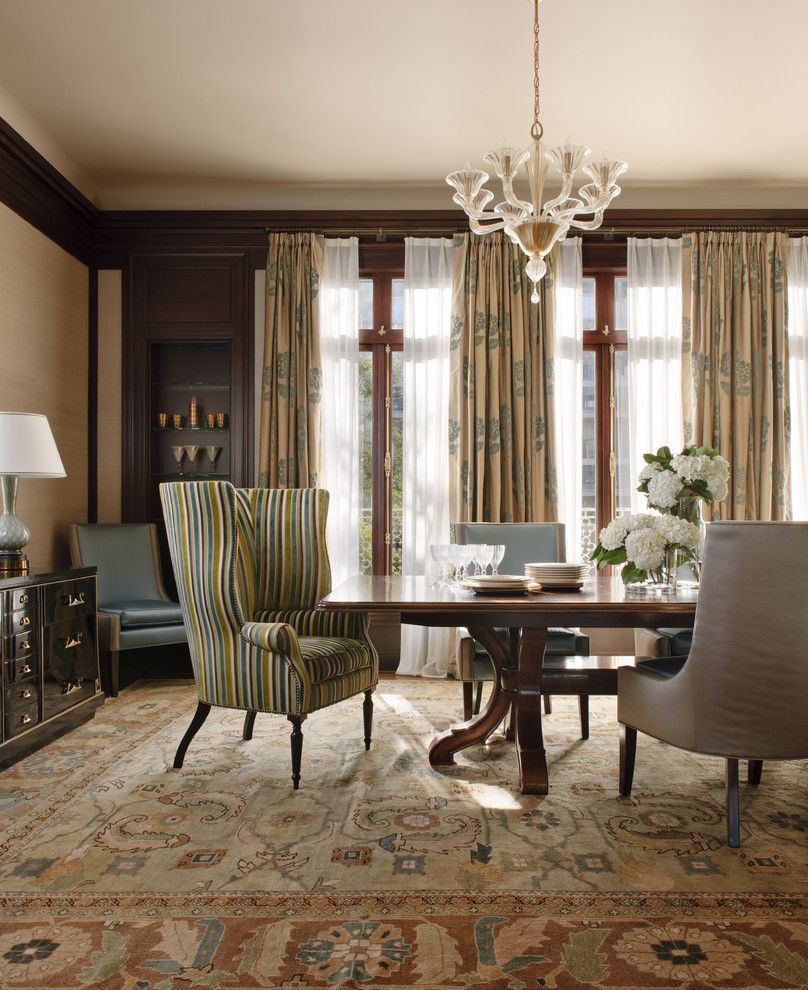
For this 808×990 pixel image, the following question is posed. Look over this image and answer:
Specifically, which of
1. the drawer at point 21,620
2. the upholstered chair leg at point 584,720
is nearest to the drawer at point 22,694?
the drawer at point 21,620

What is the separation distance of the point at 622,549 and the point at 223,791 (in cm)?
170

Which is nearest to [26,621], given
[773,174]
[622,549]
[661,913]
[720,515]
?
[622,549]

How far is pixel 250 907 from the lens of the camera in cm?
207

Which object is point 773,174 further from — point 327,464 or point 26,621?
point 26,621

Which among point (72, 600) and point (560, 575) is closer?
point (560, 575)

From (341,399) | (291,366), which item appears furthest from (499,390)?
(291,366)

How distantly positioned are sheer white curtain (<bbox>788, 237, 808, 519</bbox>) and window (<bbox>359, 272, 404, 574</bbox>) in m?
2.55

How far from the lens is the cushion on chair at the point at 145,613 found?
4586 mm

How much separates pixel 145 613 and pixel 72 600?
682 mm

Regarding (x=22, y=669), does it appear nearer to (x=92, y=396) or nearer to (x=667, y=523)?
(x=92, y=396)

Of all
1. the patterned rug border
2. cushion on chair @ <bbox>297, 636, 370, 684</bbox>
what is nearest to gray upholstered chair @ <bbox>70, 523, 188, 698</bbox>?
cushion on chair @ <bbox>297, 636, 370, 684</bbox>

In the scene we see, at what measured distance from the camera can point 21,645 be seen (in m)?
3.46

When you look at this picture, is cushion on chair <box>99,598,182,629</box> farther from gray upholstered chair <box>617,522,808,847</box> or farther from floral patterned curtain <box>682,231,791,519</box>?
floral patterned curtain <box>682,231,791,519</box>

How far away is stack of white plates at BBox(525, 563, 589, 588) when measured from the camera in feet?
10.2
